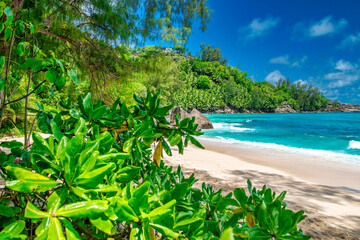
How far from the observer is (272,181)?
4648 millimetres

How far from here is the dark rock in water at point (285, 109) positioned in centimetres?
7309

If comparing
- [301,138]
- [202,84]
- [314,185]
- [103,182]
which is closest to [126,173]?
[103,182]

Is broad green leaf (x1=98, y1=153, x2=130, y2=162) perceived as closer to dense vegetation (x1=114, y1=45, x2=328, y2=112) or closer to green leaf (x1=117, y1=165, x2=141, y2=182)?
green leaf (x1=117, y1=165, x2=141, y2=182)

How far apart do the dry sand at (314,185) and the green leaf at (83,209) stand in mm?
2697

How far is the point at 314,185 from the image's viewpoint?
4594 millimetres

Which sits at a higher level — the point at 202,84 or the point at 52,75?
the point at 202,84

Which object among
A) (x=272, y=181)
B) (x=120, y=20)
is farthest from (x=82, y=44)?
(x=272, y=181)

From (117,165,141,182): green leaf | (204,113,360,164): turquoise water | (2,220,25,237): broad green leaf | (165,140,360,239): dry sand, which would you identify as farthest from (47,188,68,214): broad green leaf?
(204,113,360,164): turquoise water

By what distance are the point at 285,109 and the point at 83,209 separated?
8334cm

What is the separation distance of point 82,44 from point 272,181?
471cm

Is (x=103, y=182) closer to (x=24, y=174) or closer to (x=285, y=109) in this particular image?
(x=24, y=174)

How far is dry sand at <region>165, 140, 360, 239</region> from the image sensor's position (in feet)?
8.41

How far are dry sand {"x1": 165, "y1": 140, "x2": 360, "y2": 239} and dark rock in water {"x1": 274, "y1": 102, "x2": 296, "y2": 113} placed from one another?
72.6m

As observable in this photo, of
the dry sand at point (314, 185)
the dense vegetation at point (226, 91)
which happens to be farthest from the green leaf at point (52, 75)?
the dense vegetation at point (226, 91)
